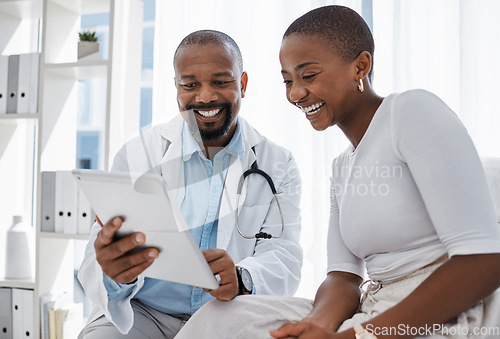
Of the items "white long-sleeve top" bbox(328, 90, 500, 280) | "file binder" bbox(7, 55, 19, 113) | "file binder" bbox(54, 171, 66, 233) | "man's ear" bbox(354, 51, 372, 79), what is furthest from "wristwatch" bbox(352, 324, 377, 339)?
"file binder" bbox(7, 55, 19, 113)

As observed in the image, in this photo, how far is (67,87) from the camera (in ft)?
7.48

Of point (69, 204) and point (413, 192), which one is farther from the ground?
point (413, 192)

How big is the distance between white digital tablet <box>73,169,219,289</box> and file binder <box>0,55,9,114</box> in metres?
1.57

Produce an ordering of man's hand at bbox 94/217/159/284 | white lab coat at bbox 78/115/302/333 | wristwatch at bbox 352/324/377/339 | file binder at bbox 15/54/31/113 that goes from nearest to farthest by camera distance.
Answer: wristwatch at bbox 352/324/377/339
man's hand at bbox 94/217/159/284
white lab coat at bbox 78/115/302/333
file binder at bbox 15/54/31/113

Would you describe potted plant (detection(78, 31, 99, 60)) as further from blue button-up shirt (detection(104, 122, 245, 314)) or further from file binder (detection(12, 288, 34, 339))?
file binder (detection(12, 288, 34, 339))

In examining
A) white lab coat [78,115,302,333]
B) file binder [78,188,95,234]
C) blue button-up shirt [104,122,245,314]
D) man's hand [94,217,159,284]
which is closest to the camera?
man's hand [94,217,159,284]

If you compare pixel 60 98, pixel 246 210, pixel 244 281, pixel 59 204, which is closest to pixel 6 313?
pixel 59 204

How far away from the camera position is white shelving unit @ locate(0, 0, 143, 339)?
2.11 meters

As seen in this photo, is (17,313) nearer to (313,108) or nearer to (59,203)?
(59,203)

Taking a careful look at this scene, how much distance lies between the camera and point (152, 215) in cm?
87

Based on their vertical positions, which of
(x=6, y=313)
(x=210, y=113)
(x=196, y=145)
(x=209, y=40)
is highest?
(x=209, y=40)

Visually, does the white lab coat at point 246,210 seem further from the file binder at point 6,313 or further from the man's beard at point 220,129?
the file binder at point 6,313

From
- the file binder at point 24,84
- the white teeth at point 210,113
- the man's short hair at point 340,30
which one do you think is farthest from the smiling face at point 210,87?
the file binder at point 24,84

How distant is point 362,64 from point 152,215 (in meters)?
0.54
